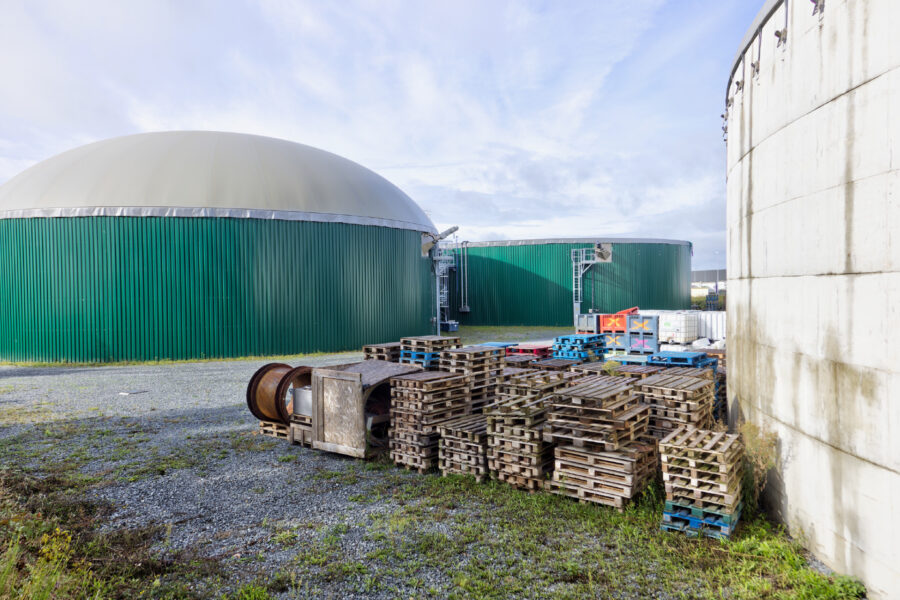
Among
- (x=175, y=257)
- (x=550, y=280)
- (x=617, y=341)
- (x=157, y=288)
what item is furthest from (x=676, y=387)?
(x=550, y=280)

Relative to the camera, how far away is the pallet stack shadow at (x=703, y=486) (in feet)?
22.2

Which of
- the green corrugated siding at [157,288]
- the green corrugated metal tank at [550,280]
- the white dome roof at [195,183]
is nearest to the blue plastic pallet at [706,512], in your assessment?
the green corrugated siding at [157,288]

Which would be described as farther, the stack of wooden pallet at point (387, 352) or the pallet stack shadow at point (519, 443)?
the stack of wooden pallet at point (387, 352)

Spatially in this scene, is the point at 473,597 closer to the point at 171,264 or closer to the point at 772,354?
the point at 772,354

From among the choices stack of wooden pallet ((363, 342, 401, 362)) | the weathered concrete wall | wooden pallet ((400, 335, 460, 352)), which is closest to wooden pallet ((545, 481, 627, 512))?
the weathered concrete wall

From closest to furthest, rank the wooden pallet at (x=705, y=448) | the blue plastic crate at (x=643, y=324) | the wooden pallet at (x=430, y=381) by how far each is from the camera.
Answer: the wooden pallet at (x=705, y=448) < the wooden pallet at (x=430, y=381) < the blue plastic crate at (x=643, y=324)

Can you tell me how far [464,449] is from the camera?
9.20 meters

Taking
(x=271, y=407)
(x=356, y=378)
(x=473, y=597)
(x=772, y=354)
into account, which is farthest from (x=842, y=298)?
(x=271, y=407)

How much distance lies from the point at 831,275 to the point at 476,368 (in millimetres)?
6758

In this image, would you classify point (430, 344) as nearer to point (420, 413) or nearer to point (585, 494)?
point (420, 413)

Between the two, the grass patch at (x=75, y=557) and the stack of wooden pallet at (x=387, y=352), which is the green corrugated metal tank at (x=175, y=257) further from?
the grass patch at (x=75, y=557)

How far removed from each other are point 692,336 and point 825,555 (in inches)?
773

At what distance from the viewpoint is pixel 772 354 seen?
23.9 feet

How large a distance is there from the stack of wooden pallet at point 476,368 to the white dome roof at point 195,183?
16524mm
